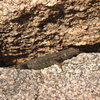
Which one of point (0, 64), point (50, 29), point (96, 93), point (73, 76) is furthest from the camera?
point (0, 64)

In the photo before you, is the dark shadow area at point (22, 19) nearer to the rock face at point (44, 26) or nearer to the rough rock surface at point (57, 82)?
the rock face at point (44, 26)

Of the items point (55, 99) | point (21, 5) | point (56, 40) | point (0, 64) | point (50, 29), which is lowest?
point (0, 64)

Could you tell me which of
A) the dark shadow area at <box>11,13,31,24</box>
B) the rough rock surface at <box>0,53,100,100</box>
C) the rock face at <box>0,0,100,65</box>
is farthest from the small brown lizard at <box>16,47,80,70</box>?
the dark shadow area at <box>11,13,31,24</box>

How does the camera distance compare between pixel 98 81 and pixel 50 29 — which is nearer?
pixel 98 81

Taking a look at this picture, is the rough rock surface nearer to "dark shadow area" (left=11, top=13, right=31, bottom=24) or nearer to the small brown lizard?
the small brown lizard

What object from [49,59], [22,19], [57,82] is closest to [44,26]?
[22,19]

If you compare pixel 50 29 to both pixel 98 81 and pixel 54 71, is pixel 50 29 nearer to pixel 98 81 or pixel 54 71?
pixel 54 71

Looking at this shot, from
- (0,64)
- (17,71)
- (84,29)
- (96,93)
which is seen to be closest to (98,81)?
(96,93)

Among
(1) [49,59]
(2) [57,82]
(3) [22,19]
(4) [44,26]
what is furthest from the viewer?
(1) [49,59]

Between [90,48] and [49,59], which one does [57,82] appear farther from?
[90,48]
